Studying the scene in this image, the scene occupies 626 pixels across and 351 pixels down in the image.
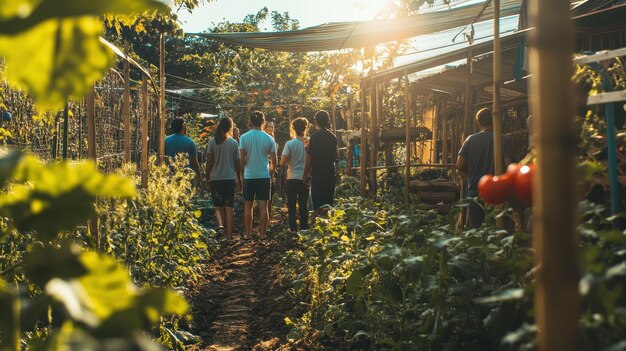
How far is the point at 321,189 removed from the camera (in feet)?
29.1

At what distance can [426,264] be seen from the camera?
2783 mm

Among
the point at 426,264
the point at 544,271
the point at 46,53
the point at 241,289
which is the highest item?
the point at 46,53

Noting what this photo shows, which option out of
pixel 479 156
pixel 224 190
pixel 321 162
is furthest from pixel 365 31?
pixel 479 156

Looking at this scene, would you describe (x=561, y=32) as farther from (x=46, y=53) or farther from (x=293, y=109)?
(x=293, y=109)

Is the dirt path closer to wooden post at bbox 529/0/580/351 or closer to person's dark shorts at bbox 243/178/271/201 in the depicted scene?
person's dark shorts at bbox 243/178/271/201

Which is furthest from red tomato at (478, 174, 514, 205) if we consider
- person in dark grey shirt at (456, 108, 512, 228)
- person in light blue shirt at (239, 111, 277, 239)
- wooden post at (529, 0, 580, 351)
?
person in light blue shirt at (239, 111, 277, 239)

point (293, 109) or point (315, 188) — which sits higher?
point (293, 109)

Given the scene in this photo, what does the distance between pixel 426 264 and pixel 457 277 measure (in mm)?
165

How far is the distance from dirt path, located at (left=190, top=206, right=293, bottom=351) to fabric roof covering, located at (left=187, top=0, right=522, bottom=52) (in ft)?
8.84

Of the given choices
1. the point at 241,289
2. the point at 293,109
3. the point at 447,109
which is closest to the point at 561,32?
the point at 241,289

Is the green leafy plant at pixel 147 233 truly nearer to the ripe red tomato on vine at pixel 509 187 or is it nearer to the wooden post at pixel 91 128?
the wooden post at pixel 91 128

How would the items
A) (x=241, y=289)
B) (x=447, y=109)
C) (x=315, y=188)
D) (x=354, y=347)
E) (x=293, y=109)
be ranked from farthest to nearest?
(x=293, y=109) → (x=447, y=109) → (x=315, y=188) → (x=241, y=289) → (x=354, y=347)

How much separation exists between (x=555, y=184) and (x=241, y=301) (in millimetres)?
5276

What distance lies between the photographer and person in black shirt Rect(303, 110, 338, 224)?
8781mm
